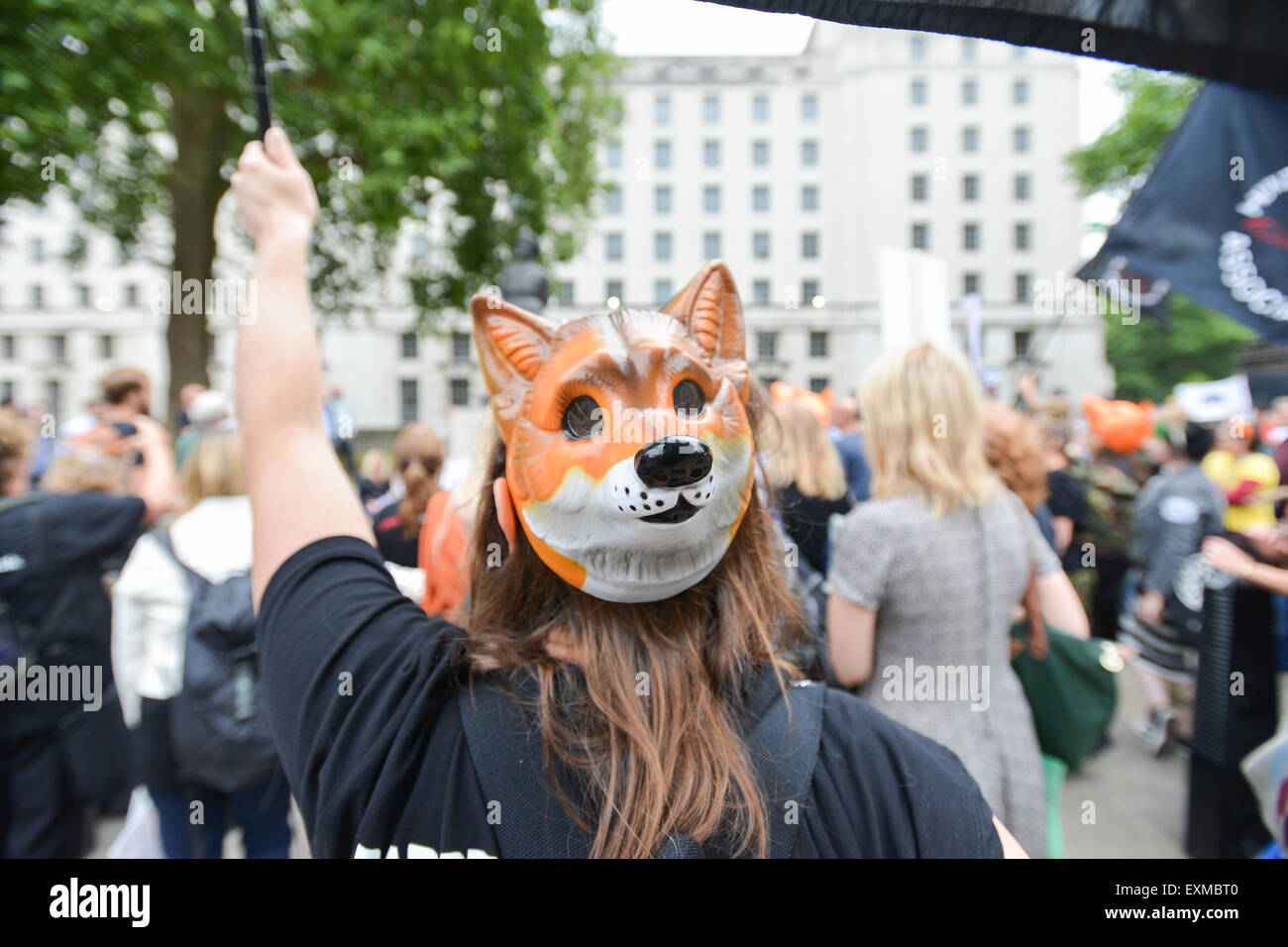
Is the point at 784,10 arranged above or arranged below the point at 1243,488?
above

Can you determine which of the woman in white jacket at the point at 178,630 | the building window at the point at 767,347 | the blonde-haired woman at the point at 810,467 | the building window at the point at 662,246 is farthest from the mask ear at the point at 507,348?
the building window at the point at 662,246

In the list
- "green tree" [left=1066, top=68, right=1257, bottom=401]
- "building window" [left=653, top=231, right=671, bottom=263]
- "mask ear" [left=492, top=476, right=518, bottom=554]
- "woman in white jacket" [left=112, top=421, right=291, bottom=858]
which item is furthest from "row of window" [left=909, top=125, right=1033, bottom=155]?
"mask ear" [left=492, top=476, right=518, bottom=554]

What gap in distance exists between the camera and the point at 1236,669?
337 centimetres

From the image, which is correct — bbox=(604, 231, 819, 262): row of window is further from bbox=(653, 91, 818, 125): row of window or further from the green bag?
the green bag

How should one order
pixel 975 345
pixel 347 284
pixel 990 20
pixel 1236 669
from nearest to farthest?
1. pixel 990 20
2. pixel 1236 669
3. pixel 975 345
4. pixel 347 284

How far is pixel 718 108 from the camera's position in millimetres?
39281

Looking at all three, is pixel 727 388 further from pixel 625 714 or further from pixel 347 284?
pixel 347 284

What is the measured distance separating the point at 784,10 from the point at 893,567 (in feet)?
5.28

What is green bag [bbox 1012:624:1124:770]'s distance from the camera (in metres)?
2.41

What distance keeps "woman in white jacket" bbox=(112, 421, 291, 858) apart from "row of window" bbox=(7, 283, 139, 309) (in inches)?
2073

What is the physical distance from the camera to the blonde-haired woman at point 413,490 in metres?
3.80

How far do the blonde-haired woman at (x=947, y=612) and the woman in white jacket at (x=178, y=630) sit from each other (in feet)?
7.38

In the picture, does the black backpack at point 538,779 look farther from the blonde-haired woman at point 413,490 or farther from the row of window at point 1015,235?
the row of window at point 1015,235
